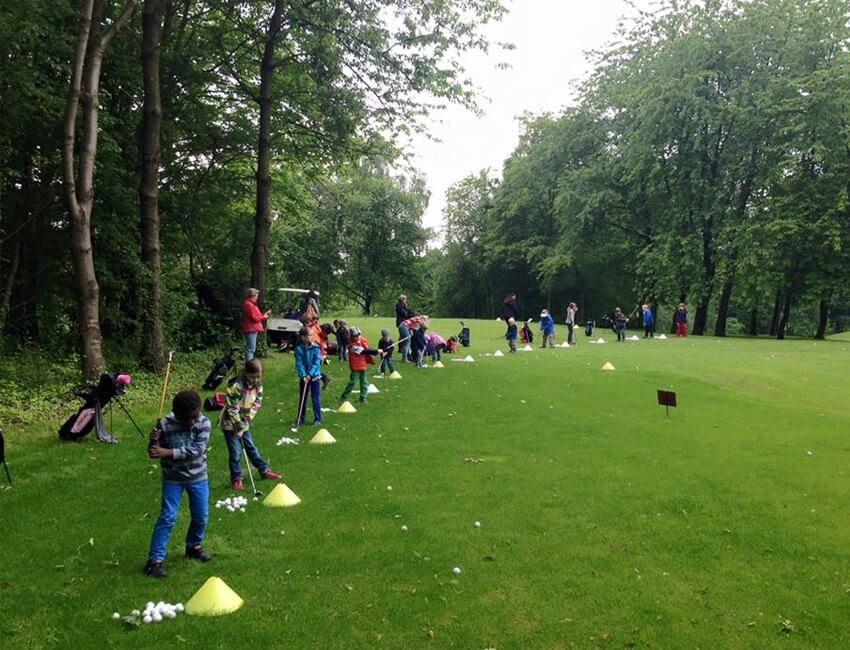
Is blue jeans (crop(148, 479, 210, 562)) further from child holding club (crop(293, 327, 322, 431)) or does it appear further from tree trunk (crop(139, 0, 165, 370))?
tree trunk (crop(139, 0, 165, 370))

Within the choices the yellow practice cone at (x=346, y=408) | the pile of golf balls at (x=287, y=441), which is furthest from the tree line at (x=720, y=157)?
the pile of golf balls at (x=287, y=441)

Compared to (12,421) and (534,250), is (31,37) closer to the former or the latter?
(12,421)

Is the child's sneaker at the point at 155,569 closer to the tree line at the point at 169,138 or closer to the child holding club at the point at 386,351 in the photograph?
the tree line at the point at 169,138

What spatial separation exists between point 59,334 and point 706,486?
17327 mm

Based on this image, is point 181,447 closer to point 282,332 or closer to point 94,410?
point 94,410

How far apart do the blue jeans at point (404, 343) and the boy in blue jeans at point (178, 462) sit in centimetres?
1311

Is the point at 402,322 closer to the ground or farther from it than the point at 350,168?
closer to the ground

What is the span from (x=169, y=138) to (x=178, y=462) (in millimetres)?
16105

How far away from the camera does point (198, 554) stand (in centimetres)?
557

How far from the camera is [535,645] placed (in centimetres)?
425

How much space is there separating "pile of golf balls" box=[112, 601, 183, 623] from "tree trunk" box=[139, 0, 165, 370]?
37.6 feet

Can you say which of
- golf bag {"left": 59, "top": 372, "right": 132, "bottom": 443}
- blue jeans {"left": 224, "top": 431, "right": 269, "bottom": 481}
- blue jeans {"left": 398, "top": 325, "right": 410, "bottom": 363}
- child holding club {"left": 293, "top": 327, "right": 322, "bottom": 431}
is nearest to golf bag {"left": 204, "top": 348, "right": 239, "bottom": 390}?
child holding club {"left": 293, "top": 327, "right": 322, "bottom": 431}

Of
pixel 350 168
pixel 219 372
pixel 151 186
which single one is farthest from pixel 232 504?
pixel 350 168

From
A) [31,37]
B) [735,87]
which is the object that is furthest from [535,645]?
[735,87]
